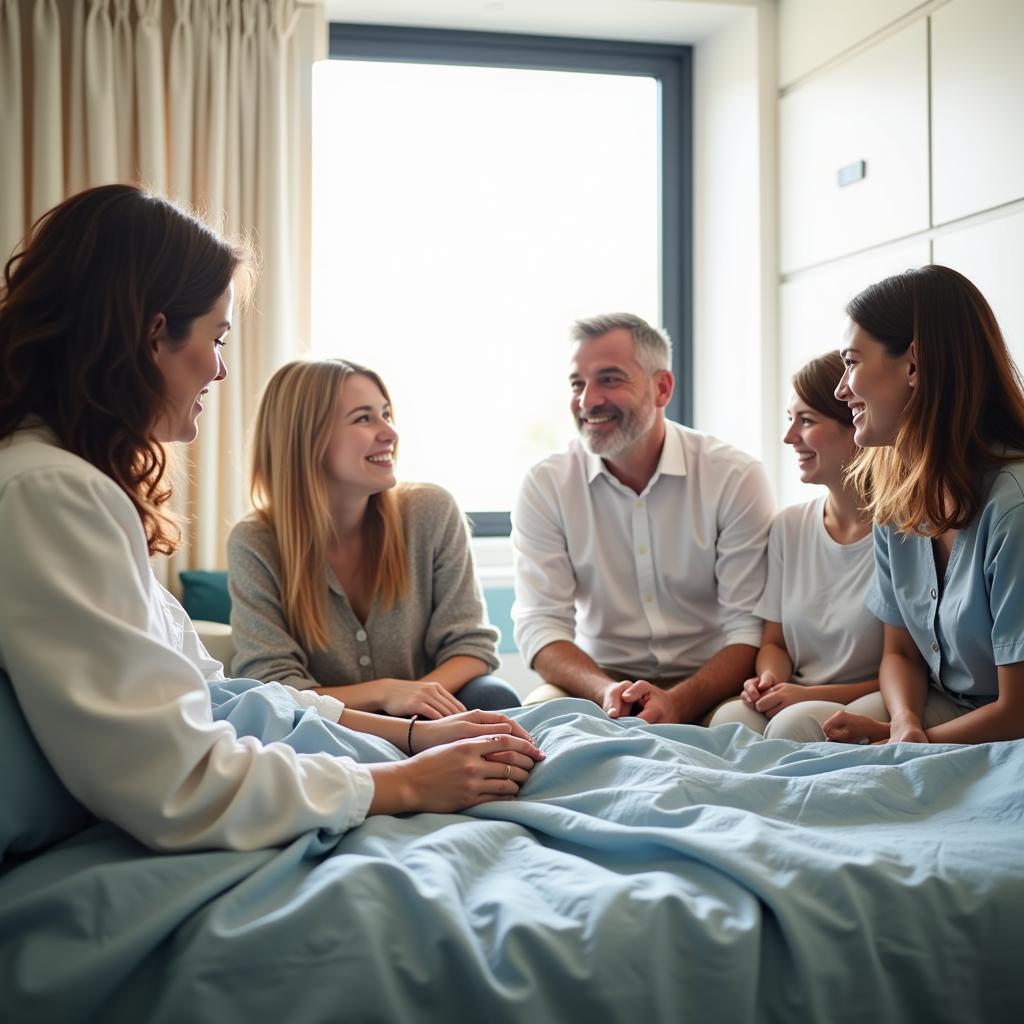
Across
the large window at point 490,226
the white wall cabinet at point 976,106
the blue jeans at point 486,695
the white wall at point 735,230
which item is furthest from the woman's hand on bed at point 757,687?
the large window at point 490,226

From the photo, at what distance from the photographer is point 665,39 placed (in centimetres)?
400

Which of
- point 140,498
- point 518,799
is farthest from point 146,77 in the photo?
point 518,799

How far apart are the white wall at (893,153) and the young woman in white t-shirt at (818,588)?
55 centimetres

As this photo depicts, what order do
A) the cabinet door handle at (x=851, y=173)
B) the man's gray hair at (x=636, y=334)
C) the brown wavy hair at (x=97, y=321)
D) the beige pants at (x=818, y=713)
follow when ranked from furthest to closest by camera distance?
the cabinet door handle at (x=851, y=173) → the man's gray hair at (x=636, y=334) → the beige pants at (x=818, y=713) → the brown wavy hair at (x=97, y=321)

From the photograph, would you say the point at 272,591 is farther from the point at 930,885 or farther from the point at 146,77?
the point at 146,77

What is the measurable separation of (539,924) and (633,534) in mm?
1774

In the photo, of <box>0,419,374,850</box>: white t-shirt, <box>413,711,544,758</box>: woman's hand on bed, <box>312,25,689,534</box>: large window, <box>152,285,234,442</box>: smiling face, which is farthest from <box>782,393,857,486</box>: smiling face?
<box>312,25,689,534</box>: large window

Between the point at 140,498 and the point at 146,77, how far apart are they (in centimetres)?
255

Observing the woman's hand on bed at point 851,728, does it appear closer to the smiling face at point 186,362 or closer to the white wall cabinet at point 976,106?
the smiling face at point 186,362

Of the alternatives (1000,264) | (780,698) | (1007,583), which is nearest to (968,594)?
(1007,583)

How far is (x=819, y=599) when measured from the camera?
242 centimetres

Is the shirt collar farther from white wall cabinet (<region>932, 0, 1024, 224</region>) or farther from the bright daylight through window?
the bright daylight through window

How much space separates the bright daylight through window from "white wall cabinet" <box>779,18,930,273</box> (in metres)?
0.71

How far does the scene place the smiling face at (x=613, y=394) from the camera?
2.73 meters
